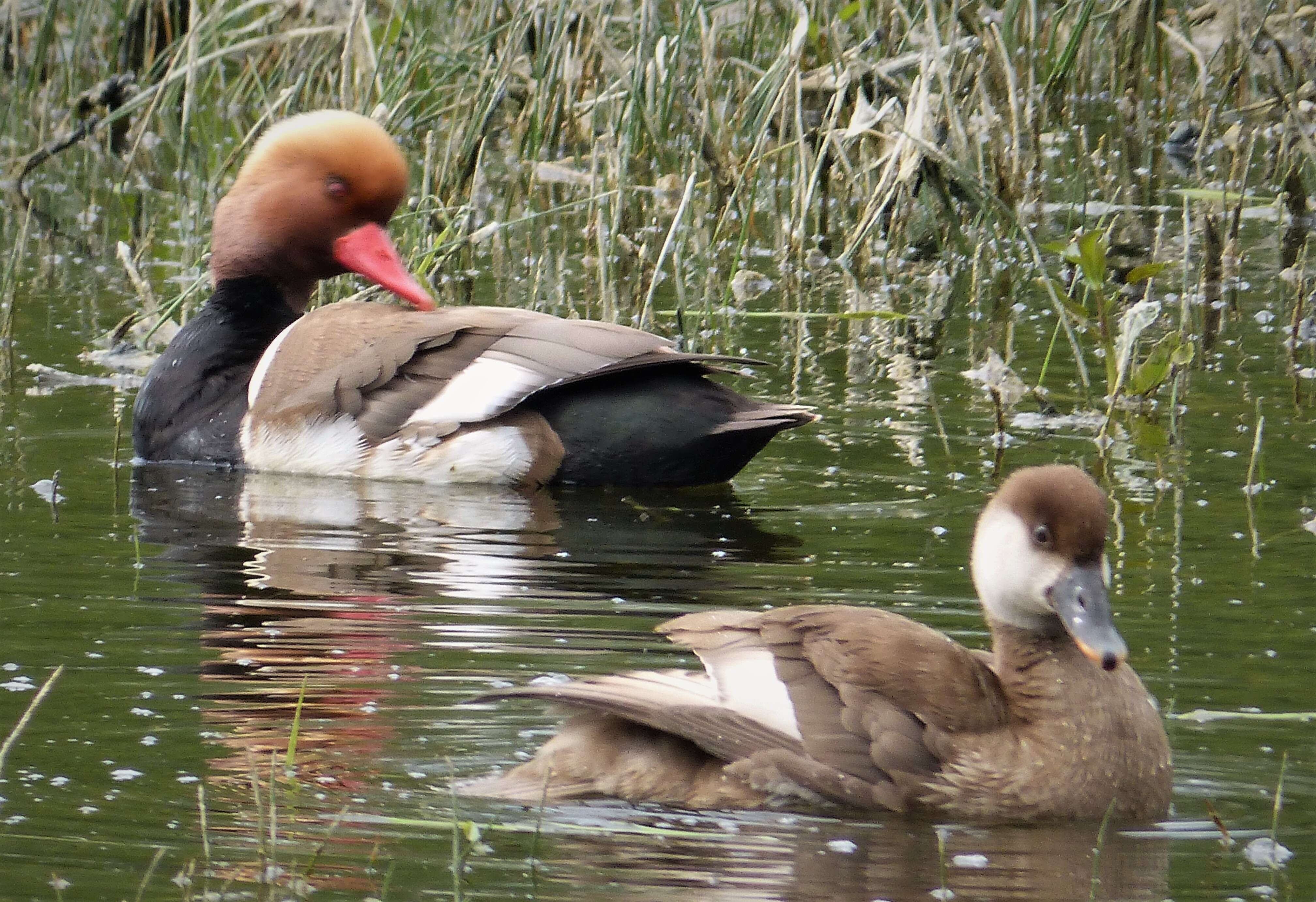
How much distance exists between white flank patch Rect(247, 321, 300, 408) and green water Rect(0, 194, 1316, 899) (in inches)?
13.7

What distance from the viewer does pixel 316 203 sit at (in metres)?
8.33

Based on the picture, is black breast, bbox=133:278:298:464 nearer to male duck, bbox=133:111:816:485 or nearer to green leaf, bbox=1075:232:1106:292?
male duck, bbox=133:111:816:485

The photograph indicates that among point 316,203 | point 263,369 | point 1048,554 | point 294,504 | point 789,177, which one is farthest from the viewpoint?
point 789,177

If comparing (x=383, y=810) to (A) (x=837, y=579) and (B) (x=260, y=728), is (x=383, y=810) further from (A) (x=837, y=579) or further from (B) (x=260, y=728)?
(A) (x=837, y=579)

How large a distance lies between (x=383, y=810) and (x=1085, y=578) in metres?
1.47

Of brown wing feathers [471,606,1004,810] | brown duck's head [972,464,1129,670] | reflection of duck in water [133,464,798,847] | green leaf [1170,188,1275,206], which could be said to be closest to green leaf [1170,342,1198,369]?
reflection of duck in water [133,464,798,847]

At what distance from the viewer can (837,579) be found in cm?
594

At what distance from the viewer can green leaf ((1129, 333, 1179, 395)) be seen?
7.72 m

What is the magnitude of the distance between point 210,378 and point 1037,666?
175 inches

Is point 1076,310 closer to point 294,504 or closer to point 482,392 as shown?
point 482,392

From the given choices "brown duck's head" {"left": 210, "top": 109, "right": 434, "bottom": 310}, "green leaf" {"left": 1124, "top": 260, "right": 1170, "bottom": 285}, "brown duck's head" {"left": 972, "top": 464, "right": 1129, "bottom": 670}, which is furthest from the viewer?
"brown duck's head" {"left": 210, "top": 109, "right": 434, "bottom": 310}

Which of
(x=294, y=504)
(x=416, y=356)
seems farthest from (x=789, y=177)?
(x=294, y=504)

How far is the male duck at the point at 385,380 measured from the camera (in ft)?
23.5

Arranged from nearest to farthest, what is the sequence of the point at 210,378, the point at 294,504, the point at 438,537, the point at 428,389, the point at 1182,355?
1. the point at 438,537
2. the point at 294,504
3. the point at 428,389
4. the point at 1182,355
5. the point at 210,378
